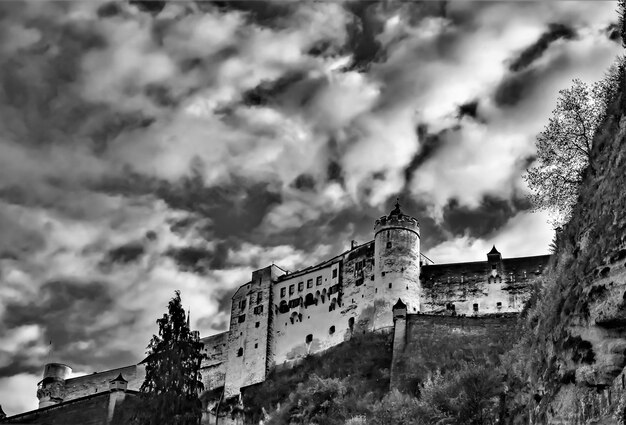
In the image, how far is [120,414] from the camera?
57375 mm

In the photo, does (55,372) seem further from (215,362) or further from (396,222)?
(396,222)

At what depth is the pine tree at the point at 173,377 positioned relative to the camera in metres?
41.4

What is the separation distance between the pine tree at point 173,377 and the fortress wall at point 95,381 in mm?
46265

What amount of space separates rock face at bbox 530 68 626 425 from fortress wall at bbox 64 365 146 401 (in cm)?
7553

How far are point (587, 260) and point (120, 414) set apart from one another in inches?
1844

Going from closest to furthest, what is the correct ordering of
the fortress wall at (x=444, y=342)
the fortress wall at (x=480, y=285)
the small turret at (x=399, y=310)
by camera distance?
the fortress wall at (x=444, y=342), the small turret at (x=399, y=310), the fortress wall at (x=480, y=285)

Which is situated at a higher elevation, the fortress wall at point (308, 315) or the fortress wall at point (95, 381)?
the fortress wall at point (308, 315)

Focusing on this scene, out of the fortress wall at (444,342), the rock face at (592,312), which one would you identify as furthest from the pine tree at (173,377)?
the rock face at (592,312)

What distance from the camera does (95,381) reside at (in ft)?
309

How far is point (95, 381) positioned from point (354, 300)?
3899 centimetres

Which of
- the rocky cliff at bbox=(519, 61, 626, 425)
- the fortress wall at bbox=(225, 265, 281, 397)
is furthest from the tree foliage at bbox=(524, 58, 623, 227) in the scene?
the fortress wall at bbox=(225, 265, 281, 397)

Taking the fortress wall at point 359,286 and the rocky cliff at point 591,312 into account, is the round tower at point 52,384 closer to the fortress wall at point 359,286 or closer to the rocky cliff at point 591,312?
the fortress wall at point 359,286

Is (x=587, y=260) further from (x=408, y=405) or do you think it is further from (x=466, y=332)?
(x=466, y=332)

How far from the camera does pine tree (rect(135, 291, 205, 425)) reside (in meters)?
41.4
